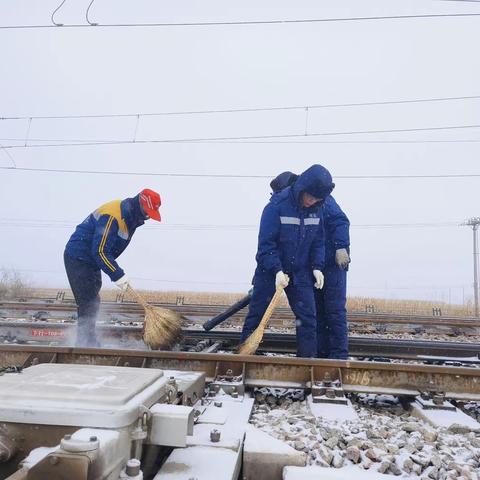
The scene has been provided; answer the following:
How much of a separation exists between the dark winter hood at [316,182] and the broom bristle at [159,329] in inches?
83.5

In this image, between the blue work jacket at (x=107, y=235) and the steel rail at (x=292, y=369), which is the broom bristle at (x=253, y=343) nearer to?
the steel rail at (x=292, y=369)

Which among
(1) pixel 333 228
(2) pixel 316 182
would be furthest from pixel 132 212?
(1) pixel 333 228

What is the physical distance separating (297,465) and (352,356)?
3.85 m

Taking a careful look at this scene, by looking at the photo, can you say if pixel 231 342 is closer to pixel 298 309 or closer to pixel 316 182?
pixel 298 309

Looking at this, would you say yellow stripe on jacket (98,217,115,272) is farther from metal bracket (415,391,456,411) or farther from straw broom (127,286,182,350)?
metal bracket (415,391,456,411)

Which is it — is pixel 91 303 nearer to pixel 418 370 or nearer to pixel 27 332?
pixel 27 332

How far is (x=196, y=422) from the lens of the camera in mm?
2301

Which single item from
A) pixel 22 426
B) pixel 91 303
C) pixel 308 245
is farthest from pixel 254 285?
pixel 22 426

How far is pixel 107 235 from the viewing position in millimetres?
4988

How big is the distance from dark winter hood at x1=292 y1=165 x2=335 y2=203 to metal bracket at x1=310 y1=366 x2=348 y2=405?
2.07 m

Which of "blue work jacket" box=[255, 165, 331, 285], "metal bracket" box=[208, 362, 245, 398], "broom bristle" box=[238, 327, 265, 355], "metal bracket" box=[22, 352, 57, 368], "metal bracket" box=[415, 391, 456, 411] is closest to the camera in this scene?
"metal bracket" box=[415, 391, 456, 411]

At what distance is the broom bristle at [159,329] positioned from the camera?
16.4 ft

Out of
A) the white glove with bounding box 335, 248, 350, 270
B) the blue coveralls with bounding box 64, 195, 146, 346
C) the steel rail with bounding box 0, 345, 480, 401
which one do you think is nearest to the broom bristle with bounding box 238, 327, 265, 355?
the steel rail with bounding box 0, 345, 480, 401

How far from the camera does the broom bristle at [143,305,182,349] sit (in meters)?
5.00
